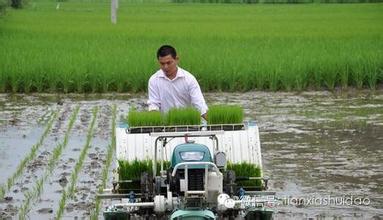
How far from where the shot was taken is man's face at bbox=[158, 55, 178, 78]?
637 centimetres

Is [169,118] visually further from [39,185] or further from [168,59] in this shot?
[39,185]

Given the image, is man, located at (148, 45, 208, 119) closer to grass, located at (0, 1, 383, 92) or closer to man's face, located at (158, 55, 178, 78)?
man's face, located at (158, 55, 178, 78)

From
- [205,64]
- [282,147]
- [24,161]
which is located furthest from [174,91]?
[205,64]

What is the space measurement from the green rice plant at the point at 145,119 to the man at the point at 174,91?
48 cm

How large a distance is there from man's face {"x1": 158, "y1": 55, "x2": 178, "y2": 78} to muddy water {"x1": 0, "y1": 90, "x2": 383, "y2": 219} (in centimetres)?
120

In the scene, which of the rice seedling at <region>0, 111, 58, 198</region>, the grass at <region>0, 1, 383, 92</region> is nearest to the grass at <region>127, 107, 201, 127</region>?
the rice seedling at <region>0, 111, 58, 198</region>

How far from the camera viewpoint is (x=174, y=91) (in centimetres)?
658

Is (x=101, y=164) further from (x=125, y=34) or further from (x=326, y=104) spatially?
(x=125, y=34)

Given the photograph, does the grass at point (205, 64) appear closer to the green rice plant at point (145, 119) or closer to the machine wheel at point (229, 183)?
the green rice plant at point (145, 119)

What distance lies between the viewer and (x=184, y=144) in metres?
5.43

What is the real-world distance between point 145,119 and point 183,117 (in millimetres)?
261

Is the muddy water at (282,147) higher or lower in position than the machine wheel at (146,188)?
lower

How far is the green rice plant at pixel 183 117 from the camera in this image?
582 centimetres

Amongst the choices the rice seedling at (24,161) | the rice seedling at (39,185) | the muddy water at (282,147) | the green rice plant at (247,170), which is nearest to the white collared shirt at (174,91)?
the green rice plant at (247,170)
